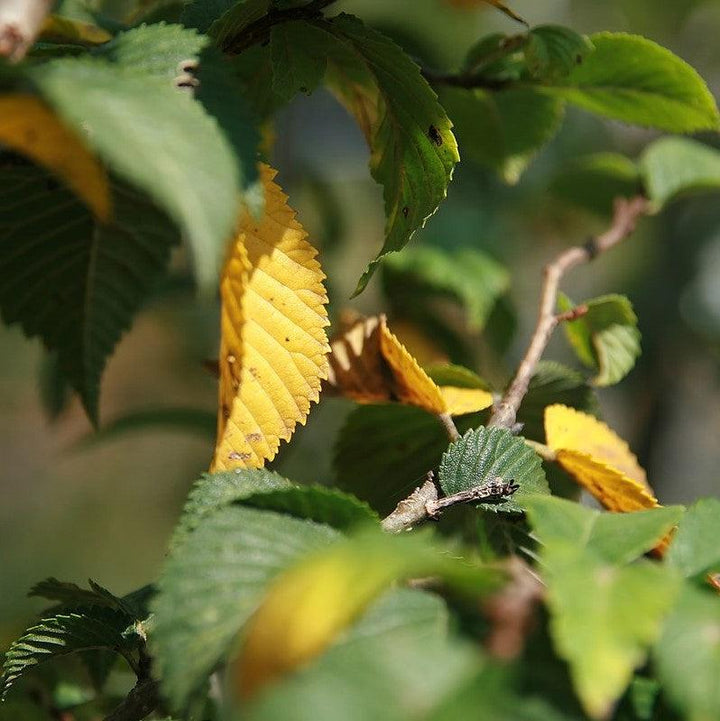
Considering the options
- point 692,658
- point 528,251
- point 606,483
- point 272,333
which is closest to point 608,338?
point 606,483

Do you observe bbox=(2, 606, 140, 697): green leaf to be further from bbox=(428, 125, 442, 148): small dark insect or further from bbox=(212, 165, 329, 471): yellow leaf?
bbox=(428, 125, 442, 148): small dark insect

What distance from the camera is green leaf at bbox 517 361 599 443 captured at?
0.63 metres

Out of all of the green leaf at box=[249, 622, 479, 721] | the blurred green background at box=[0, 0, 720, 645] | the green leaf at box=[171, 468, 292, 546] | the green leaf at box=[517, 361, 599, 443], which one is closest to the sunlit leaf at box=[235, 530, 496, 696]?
the green leaf at box=[249, 622, 479, 721]

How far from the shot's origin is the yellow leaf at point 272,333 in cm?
48

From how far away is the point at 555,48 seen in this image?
529mm

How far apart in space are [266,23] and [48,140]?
7.8 inches

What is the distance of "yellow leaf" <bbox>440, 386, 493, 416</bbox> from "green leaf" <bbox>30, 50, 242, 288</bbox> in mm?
253

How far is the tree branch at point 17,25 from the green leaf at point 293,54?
14cm

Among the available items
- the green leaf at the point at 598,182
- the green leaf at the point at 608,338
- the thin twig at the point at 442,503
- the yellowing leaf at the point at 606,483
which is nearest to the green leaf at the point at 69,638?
the thin twig at the point at 442,503

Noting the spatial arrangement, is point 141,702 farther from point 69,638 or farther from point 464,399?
point 464,399

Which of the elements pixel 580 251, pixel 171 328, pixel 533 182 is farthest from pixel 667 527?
pixel 171 328

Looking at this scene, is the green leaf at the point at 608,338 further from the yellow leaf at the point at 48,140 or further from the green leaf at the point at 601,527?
the yellow leaf at the point at 48,140

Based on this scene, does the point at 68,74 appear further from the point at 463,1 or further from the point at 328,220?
the point at 463,1

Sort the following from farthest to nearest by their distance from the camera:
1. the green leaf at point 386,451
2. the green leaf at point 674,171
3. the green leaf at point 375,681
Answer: the green leaf at point 674,171 → the green leaf at point 386,451 → the green leaf at point 375,681
